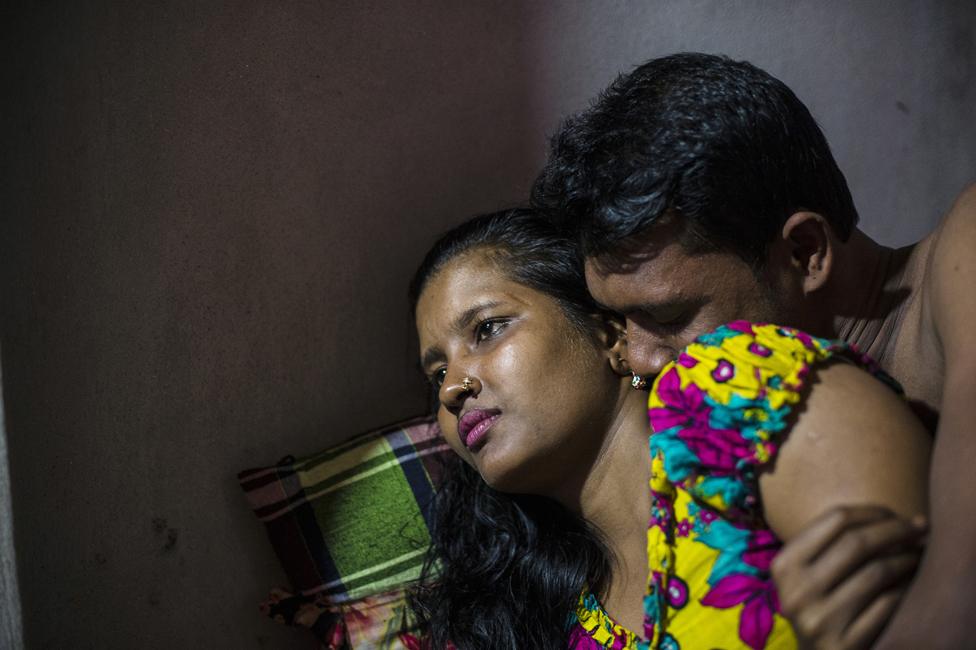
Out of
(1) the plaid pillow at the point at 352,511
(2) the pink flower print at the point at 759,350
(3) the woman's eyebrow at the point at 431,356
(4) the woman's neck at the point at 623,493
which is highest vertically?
(2) the pink flower print at the point at 759,350

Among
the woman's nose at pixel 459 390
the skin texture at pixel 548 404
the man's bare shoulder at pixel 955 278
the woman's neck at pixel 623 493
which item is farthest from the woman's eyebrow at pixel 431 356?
the man's bare shoulder at pixel 955 278

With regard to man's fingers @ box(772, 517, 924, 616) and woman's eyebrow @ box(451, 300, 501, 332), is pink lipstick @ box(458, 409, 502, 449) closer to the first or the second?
woman's eyebrow @ box(451, 300, 501, 332)

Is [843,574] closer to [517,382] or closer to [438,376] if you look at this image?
[517,382]

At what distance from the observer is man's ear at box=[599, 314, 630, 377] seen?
66.4 inches

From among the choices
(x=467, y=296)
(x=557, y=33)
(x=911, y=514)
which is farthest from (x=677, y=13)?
(x=911, y=514)

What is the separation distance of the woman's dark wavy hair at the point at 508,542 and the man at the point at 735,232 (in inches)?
9.1

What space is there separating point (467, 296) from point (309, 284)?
0.53 m

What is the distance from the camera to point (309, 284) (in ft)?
6.95

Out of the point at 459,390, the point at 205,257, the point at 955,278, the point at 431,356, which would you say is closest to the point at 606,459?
the point at 459,390

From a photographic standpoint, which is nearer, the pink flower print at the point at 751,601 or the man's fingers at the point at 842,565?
the man's fingers at the point at 842,565

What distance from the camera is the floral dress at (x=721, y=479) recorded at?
111 cm

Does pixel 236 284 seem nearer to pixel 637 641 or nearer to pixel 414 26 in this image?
pixel 414 26

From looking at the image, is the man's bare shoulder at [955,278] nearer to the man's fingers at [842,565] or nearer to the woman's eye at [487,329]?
the man's fingers at [842,565]

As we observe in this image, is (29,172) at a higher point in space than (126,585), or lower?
higher
